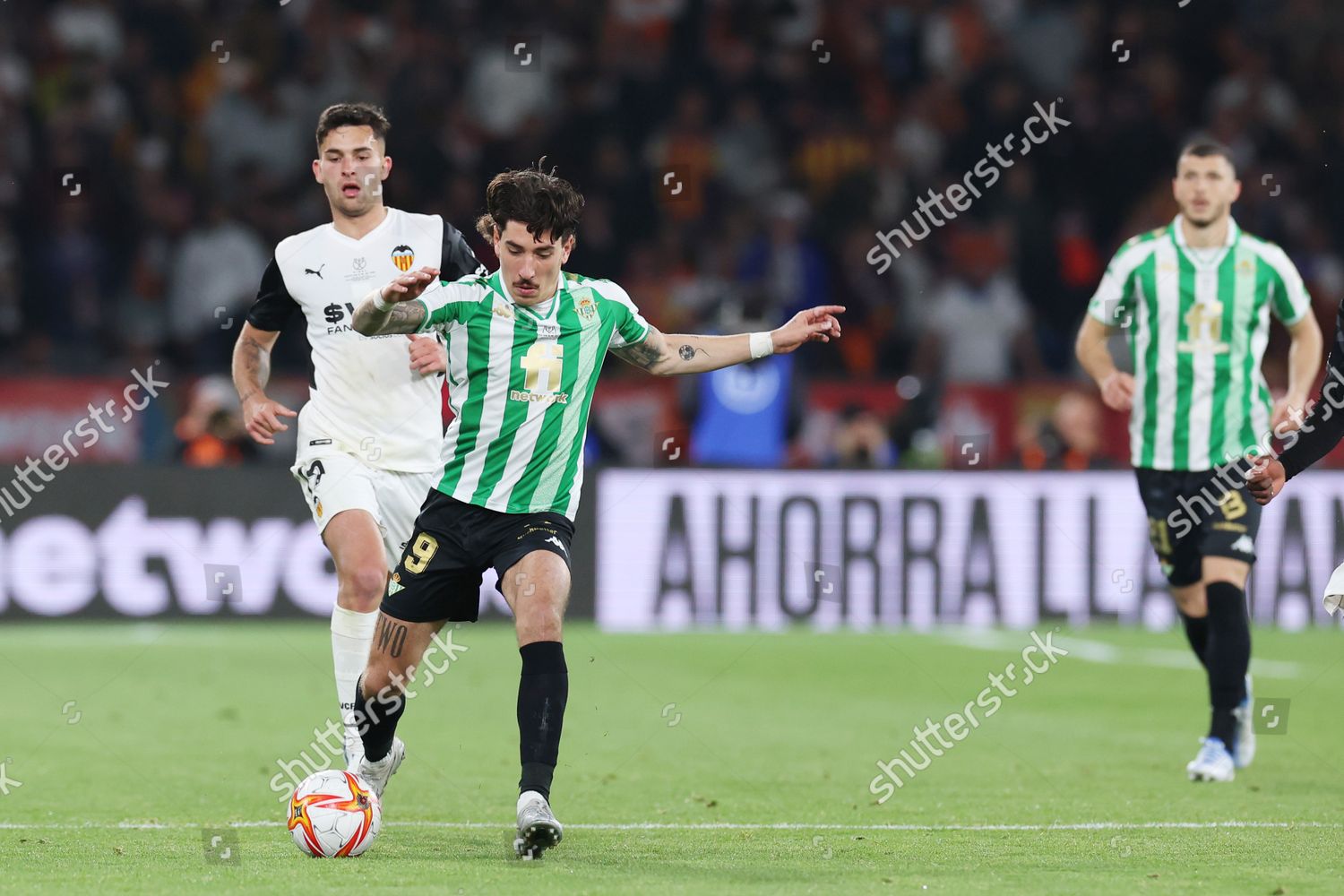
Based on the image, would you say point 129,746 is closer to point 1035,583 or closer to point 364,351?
point 364,351

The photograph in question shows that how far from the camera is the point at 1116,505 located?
1416 centimetres

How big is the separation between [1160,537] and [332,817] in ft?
13.3

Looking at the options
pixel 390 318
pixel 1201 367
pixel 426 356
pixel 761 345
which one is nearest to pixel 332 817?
pixel 390 318

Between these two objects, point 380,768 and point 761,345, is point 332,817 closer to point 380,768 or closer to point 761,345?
point 380,768

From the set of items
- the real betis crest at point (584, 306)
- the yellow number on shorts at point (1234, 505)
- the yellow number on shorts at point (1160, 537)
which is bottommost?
the yellow number on shorts at point (1160, 537)

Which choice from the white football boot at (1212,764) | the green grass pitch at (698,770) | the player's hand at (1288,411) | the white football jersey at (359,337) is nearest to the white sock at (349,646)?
the green grass pitch at (698,770)

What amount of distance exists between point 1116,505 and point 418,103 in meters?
7.14

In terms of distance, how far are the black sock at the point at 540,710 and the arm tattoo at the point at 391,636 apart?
1.36 feet

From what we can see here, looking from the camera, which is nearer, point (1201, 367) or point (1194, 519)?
point (1194, 519)

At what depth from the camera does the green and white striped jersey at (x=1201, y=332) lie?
8461 mm

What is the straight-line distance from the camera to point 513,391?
619 centimetres

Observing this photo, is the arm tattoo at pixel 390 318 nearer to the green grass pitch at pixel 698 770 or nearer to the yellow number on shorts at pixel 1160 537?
the green grass pitch at pixel 698 770

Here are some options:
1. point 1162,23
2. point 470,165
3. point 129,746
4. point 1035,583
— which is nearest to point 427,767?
point 129,746

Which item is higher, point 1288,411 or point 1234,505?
point 1288,411
